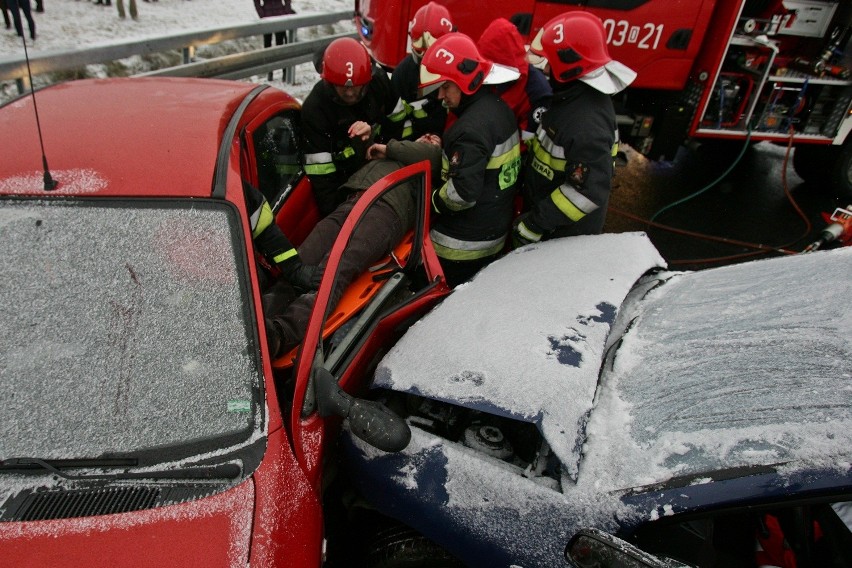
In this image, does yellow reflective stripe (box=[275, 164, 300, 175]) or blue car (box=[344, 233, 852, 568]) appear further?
yellow reflective stripe (box=[275, 164, 300, 175])

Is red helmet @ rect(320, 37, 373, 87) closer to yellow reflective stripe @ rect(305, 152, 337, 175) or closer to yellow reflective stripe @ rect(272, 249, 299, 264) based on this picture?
yellow reflective stripe @ rect(305, 152, 337, 175)

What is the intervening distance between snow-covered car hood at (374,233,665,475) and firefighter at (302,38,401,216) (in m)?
1.24

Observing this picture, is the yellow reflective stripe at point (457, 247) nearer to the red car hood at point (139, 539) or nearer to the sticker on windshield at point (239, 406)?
the sticker on windshield at point (239, 406)

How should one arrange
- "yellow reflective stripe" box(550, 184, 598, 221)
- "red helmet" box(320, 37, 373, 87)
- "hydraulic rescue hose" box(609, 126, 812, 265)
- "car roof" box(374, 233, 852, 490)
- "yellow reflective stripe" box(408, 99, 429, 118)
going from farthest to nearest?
"hydraulic rescue hose" box(609, 126, 812, 265)
"yellow reflective stripe" box(408, 99, 429, 118)
"red helmet" box(320, 37, 373, 87)
"yellow reflective stripe" box(550, 184, 598, 221)
"car roof" box(374, 233, 852, 490)

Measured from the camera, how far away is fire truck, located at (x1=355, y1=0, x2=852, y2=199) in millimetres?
5176

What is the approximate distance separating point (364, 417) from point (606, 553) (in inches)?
29.7

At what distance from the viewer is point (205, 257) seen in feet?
6.17

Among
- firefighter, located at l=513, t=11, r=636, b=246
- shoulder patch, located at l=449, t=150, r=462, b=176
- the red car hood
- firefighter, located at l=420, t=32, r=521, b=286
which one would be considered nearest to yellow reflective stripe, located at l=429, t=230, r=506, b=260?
firefighter, located at l=420, t=32, r=521, b=286

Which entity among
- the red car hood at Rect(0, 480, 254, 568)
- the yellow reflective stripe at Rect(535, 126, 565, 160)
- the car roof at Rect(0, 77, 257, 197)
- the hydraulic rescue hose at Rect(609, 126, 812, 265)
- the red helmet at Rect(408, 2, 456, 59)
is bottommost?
the hydraulic rescue hose at Rect(609, 126, 812, 265)

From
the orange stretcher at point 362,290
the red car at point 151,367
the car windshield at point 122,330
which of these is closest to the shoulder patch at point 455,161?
the orange stretcher at point 362,290

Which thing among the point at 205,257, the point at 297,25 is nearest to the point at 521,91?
the point at 205,257

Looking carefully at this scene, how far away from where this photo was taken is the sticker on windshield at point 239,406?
5.41ft

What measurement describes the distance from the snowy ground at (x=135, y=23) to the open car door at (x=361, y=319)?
16.6 feet

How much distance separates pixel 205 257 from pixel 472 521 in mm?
1203
